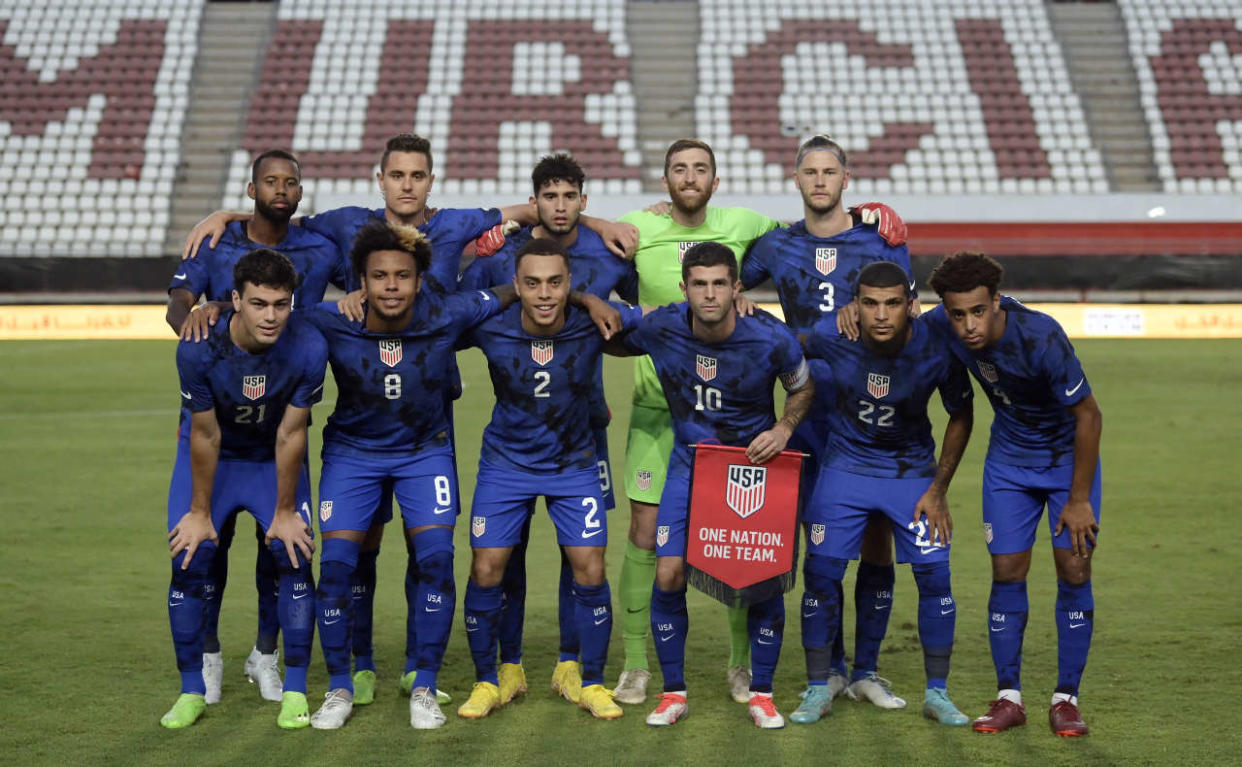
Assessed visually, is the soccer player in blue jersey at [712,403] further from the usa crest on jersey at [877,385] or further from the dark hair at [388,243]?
the dark hair at [388,243]

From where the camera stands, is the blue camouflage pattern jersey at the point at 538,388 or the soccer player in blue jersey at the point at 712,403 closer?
the soccer player in blue jersey at the point at 712,403

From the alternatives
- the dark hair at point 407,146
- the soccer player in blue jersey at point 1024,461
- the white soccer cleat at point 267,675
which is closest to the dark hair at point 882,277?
the soccer player in blue jersey at point 1024,461

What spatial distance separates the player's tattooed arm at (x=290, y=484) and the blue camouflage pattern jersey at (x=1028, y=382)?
2.63 meters

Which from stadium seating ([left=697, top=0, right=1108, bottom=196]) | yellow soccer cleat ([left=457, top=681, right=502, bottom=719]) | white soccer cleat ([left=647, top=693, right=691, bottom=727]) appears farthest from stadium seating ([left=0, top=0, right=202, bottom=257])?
white soccer cleat ([left=647, top=693, right=691, bottom=727])

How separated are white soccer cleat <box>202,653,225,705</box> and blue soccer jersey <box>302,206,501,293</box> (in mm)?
1732

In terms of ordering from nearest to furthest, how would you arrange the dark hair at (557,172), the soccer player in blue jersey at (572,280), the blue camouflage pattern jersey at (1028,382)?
the blue camouflage pattern jersey at (1028,382), the soccer player in blue jersey at (572,280), the dark hair at (557,172)

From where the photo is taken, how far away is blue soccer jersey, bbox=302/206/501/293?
252 inches

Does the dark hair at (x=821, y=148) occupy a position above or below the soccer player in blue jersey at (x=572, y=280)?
above

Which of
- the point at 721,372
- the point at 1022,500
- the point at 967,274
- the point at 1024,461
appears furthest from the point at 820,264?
the point at 1022,500

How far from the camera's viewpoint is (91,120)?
31.3 meters

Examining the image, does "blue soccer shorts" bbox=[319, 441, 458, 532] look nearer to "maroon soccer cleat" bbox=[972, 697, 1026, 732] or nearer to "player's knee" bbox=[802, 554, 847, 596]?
"player's knee" bbox=[802, 554, 847, 596]

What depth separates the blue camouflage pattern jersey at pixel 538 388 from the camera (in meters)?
5.98

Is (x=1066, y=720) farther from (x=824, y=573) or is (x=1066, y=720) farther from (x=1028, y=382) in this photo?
(x=1028, y=382)

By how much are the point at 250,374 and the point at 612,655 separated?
2.31m
